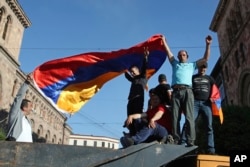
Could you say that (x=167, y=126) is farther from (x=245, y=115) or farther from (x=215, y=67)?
(x=215, y=67)

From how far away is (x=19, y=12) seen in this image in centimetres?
3116

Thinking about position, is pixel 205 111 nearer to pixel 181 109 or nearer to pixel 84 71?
pixel 181 109

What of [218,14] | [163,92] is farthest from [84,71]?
[218,14]

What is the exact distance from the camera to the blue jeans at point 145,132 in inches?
183

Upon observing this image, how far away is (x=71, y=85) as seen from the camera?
7625 millimetres

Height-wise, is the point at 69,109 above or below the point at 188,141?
above

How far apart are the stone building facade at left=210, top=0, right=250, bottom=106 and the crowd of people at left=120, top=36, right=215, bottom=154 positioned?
16634 millimetres

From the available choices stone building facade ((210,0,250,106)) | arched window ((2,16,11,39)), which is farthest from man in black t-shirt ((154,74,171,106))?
Result: arched window ((2,16,11,39))

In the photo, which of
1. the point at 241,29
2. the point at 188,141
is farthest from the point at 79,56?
the point at 241,29

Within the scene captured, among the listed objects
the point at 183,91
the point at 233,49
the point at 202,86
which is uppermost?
the point at 233,49

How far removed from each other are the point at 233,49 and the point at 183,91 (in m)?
21.4

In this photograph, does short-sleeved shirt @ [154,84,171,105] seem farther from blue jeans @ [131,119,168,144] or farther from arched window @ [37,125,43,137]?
arched window @ [37,125,43,137]

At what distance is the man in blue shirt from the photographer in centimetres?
517

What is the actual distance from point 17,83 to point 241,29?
23.6m
